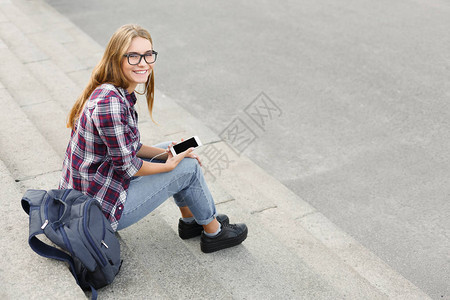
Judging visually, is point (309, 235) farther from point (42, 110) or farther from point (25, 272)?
point (42, 110)

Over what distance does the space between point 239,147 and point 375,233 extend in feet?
5.70

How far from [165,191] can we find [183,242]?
589mm

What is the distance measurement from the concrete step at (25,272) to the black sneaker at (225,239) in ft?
3.37

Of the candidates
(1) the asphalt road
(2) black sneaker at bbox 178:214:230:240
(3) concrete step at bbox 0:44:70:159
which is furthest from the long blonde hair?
(1) the asphalt road

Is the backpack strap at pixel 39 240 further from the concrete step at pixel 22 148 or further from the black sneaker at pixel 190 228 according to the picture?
the concrete step at pixel 22 148

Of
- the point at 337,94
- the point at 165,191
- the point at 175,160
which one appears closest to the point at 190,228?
the point at 165,191

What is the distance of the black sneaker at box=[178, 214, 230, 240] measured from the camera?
3.49 m

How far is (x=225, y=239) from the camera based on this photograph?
3.41m

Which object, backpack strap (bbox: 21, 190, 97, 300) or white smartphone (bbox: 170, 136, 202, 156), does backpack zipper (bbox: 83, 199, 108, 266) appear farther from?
white smartphone (bbox: 170, 136, 202, 156)

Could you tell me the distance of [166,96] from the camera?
6383 mm

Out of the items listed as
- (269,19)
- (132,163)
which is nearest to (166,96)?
(269,19)

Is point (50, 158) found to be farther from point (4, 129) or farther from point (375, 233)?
point (375, 233)

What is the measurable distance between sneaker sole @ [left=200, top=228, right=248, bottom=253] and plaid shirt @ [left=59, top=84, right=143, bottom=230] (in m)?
0.71

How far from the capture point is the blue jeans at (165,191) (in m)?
2.96
